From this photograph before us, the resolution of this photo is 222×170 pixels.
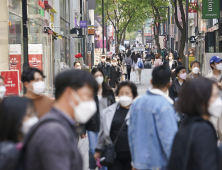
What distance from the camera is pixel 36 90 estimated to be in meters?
5.10

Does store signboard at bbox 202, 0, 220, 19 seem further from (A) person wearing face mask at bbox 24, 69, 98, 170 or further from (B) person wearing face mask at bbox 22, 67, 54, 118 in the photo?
(A) person wearing face mask at bbox 24, 69, 98, 170

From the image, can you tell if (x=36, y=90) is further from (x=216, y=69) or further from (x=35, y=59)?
(x=35, y=59)

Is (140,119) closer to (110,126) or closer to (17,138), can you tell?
(110,126)

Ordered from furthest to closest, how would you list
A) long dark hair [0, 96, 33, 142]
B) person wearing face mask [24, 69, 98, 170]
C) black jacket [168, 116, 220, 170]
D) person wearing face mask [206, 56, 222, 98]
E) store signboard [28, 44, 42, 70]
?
store signboard [28, 44, 42, 70], person wearing face mask [206, 56, 222, 98], black jacket [168, 116, 220, 170], long dark hair [0, 96, 33, 142], person wearing face mask [24, 69, 98, 170]

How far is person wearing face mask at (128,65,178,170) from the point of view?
385 cm

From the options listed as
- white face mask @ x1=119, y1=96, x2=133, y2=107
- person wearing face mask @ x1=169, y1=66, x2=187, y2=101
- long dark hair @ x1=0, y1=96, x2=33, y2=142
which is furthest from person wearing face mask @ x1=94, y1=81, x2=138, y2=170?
person wearing face mask @ x1=169, y1=66, x2=187, y2=101

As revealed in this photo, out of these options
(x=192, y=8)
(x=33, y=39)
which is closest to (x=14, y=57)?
(x=33, y=39)

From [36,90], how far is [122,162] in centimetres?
132

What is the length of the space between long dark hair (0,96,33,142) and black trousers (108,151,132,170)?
8.10 feet

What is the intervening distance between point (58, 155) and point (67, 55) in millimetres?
28224

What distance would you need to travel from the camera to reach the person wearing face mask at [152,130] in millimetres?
3846

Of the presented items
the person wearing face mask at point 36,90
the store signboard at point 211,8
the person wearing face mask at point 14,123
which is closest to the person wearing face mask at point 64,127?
the person wearing face mask at point 14,123

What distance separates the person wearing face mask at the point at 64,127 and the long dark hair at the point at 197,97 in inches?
26.3

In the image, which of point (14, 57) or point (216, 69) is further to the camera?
point (14, 57)
